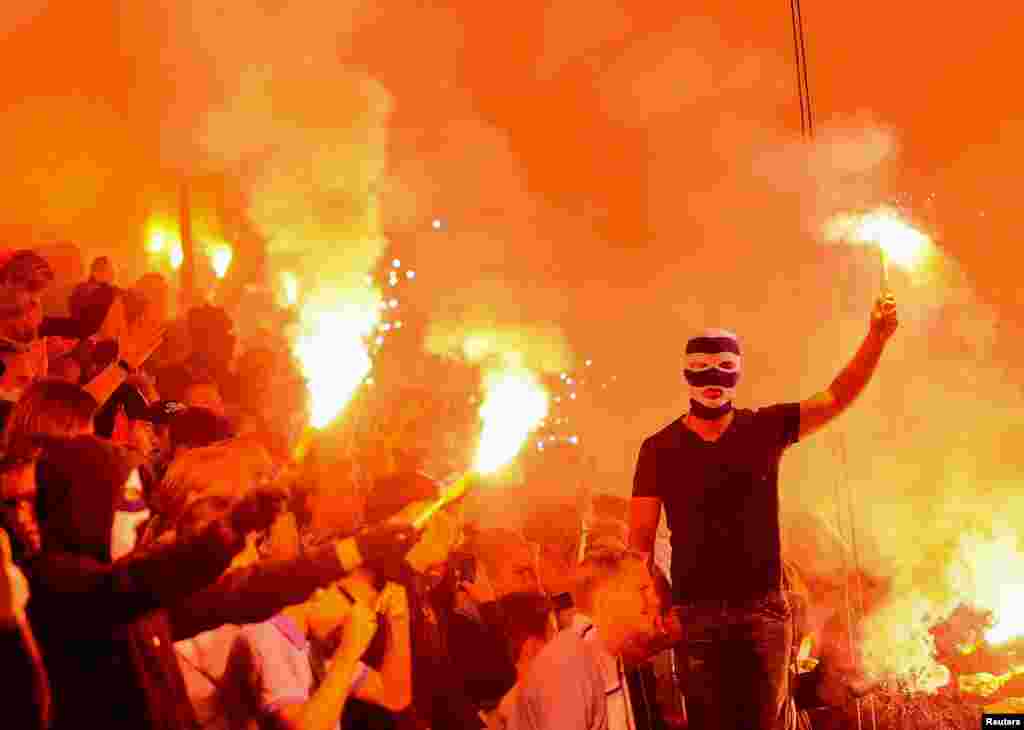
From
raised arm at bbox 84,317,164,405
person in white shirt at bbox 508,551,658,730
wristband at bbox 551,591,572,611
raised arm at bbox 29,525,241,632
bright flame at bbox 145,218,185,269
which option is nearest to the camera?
raised arm at bbox 29,525,241,632

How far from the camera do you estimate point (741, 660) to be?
509cm

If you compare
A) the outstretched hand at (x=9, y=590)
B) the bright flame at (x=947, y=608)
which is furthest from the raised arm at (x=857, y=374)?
the bright flame at (x=947, y=608)

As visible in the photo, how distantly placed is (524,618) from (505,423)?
6.84 ft

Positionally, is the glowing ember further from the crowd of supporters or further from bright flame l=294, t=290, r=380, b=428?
bright flame l=294, t=290, r=380, b=428

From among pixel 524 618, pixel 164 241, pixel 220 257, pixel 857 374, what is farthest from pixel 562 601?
pixel 220 257

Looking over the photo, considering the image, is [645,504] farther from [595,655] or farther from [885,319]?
[885,319]

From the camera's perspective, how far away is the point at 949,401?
38.3 ft

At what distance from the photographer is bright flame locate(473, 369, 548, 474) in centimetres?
394

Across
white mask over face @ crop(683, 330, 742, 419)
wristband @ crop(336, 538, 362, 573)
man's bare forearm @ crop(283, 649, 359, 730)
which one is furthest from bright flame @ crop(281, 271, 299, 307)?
wristband @ crop(336, 538, 362, 573)

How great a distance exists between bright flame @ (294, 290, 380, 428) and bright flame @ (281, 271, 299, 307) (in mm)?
660

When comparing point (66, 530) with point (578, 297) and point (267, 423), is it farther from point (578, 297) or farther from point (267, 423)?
point (578, 297)

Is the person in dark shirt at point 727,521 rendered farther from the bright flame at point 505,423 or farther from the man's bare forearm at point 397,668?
the man's bare forearm at point 397,668

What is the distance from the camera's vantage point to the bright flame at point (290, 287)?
10816 mm

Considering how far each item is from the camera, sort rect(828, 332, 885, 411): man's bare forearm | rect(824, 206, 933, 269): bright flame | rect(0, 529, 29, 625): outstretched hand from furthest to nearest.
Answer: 1. rect(824, 206, 933, 269): bright flame
2. rect(828, 332, 885, 411): man's bare forearm
3. rect(0, 529, 29, 625): outstretched hand
